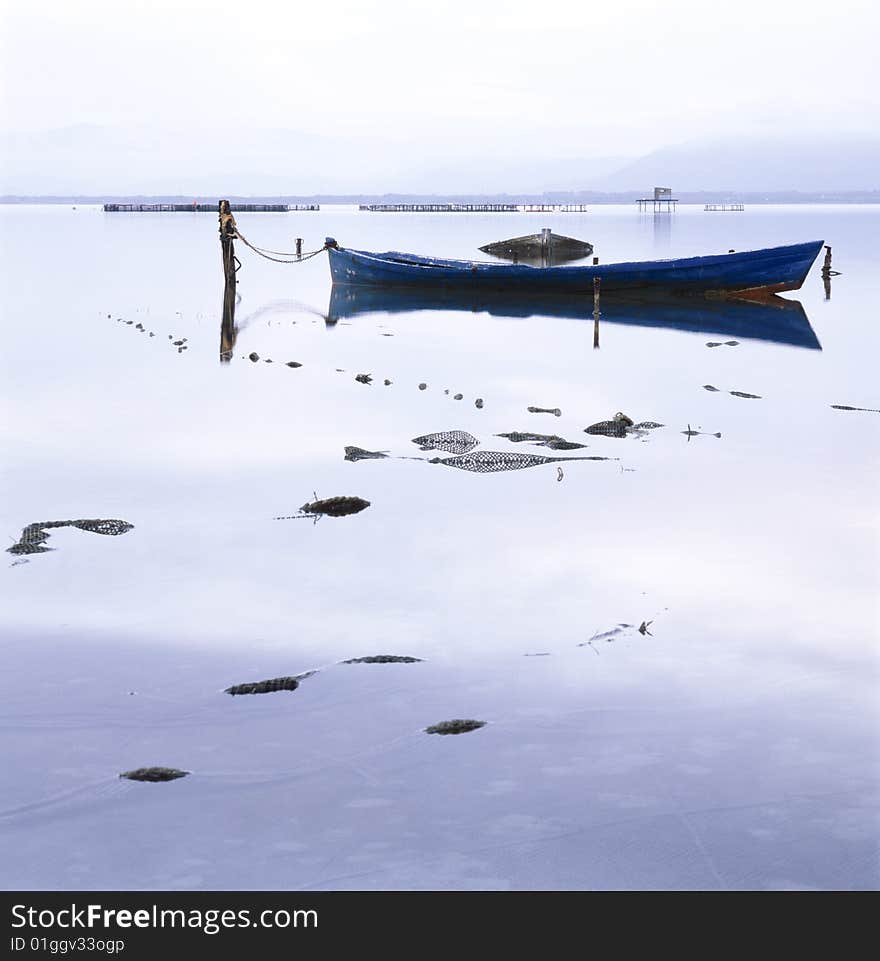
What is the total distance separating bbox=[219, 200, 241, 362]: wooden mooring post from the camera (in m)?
32.1

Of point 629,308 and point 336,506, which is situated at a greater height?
point 629,308

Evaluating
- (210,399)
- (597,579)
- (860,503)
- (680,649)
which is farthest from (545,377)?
(680,649)

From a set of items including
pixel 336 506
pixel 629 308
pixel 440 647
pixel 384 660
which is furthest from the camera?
pixel 629 308

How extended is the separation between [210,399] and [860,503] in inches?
484

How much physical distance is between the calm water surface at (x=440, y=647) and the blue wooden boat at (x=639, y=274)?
16.9 m

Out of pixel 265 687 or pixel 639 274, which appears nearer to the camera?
pixel 265 687

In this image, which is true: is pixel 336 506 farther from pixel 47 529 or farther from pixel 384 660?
pixel 384 660

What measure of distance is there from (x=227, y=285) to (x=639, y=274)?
13861 mm

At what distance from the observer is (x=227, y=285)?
42781 mm

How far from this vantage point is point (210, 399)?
2322cm

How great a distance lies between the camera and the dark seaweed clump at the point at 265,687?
914 centimetres

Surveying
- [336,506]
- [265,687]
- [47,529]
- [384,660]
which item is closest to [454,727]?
[384,660]

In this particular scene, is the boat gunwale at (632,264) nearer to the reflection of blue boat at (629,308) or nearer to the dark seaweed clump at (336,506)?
the reflection of blue boat at (629,308)

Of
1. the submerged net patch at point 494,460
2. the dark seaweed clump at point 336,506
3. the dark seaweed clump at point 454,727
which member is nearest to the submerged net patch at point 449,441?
the submerged net patch at point 494,460
